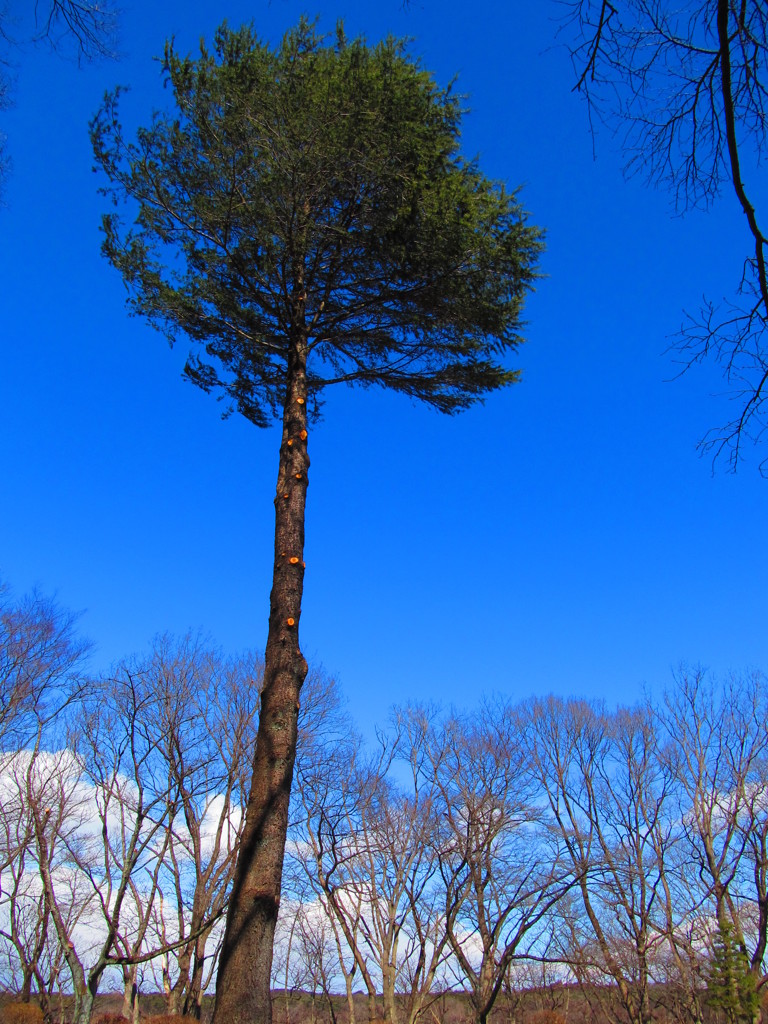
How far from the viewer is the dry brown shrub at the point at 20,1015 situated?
1548cm

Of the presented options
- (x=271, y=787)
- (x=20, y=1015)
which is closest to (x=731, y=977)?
(x=20, y=1015)

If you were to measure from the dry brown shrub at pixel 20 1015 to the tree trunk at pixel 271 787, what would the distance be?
16.9 metres

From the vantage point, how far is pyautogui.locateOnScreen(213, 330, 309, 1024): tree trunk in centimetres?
361

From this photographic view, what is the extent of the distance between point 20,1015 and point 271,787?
17.6 meters

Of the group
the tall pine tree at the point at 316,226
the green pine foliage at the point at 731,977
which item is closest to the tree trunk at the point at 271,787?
the tall pine tree at the point at 316,226

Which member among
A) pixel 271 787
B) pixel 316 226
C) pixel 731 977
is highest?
pixel 316 226

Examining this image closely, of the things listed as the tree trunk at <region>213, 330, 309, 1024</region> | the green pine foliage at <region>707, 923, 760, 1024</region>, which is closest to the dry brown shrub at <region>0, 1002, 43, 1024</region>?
the tree trunk at <region>213, 330, 309, 1024</region>

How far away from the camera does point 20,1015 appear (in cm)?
1572

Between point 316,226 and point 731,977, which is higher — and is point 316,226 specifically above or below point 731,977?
above

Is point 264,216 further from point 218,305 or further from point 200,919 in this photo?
point 200,919

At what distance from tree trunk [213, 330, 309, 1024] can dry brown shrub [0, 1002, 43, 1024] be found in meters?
16.9

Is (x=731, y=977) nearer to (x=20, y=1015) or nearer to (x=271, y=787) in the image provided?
(x=20, y=1015)

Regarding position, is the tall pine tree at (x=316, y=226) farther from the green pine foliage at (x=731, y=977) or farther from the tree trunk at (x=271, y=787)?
the green pine foliage at (x=731, y=977)

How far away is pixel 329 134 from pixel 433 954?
1729cm
